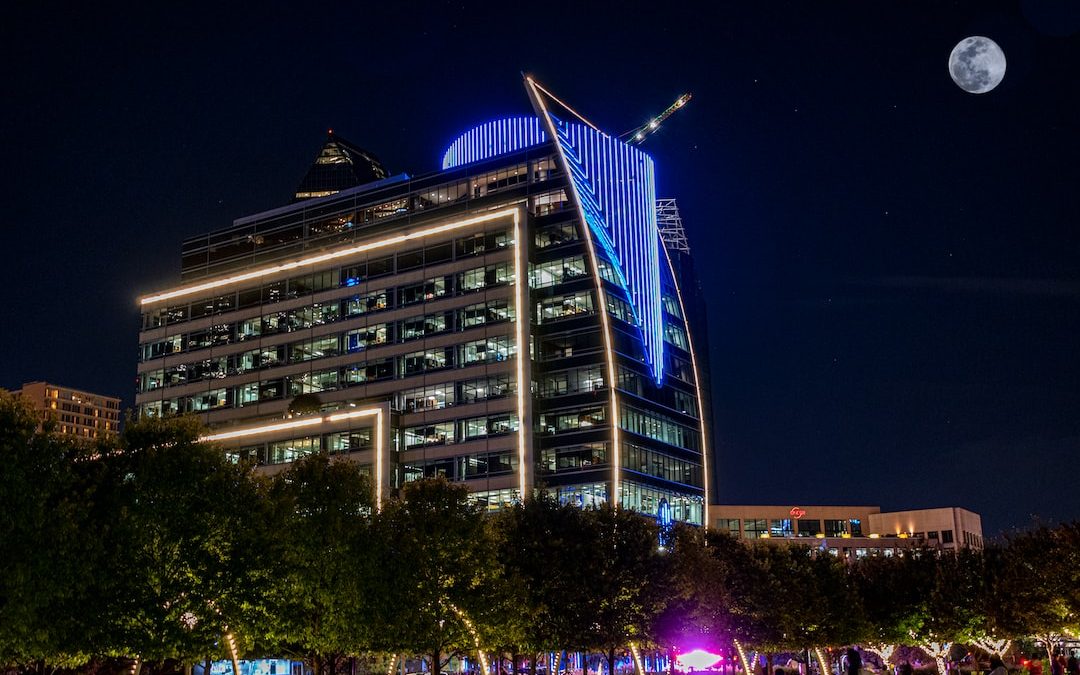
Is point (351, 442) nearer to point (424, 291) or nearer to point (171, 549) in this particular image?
point (424, 291)

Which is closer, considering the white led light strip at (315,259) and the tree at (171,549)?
the tree at (171,549)

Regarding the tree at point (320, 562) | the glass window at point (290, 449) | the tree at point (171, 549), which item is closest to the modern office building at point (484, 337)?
the glass window at point (290, 449)

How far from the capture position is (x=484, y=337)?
118 metres

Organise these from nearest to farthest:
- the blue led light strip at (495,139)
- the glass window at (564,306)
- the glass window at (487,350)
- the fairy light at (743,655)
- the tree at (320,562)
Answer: the tree at (320,562) → the fairy light at (743,655) → the glass window at (564,306) → the glass window at (487,350) → the blue led light strip at (495,139)

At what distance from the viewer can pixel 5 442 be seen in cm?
4541

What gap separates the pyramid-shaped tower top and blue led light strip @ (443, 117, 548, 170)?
54998 mm

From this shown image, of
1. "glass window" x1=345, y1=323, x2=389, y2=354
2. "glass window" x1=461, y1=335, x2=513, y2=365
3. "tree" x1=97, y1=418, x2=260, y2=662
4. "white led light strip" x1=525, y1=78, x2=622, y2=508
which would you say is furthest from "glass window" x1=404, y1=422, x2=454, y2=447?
"tree" x1=97, y1=418, x2=260, y2=662

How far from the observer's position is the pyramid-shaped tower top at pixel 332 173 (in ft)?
624

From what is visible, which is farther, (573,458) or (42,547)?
(573,458)

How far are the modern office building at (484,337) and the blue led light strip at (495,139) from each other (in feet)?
0.77

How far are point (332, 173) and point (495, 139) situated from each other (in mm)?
64536

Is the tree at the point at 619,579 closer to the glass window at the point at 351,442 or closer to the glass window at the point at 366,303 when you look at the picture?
the glass window at the point at 351,442

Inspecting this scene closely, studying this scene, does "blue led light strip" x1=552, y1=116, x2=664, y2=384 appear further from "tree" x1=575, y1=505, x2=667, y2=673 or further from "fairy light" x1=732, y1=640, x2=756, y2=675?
"tree" x1=575, y1=505, x2=667, y2=673

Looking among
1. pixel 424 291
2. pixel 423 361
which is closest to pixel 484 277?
pixel 424 291
